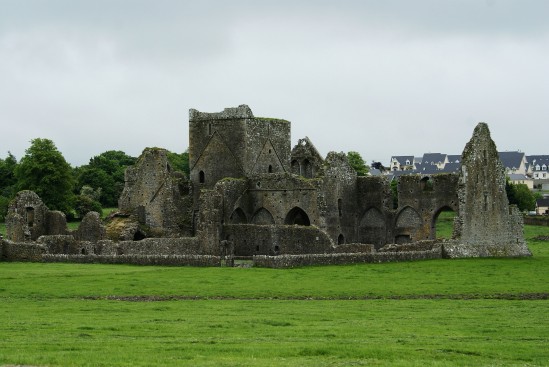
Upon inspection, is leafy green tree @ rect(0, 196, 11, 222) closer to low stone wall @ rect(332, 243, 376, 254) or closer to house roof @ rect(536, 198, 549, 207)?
low stone wall @ rect(332, 243, 376, 254)

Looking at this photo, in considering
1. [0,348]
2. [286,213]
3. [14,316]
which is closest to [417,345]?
[0,348]

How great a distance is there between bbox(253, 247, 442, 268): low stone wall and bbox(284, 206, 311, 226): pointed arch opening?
13.7 metres

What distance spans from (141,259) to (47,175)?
3363 centimetres

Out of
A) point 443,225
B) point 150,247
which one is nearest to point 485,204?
point 150,247

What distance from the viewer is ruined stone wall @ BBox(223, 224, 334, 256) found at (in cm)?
6328

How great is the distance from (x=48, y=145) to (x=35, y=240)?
90.3ft

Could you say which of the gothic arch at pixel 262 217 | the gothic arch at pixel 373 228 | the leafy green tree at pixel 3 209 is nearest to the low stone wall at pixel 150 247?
the gothic arch at pixel 262 217

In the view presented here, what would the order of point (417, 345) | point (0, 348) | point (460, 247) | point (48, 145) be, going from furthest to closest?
point (48, 145) < point (460, 247) < point (417, 345) < point (0, 348)

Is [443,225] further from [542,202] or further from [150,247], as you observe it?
[542,202]

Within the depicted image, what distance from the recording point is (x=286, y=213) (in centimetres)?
7138

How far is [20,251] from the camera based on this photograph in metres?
60.7

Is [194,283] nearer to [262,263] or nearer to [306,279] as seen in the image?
[306,279]

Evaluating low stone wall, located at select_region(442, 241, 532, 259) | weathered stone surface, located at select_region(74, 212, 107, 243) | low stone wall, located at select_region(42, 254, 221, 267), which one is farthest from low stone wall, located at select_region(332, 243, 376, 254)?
weathered stone surface, located at select_region(74, 212, 107, 243)

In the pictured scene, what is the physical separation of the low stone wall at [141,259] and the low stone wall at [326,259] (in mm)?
2765
